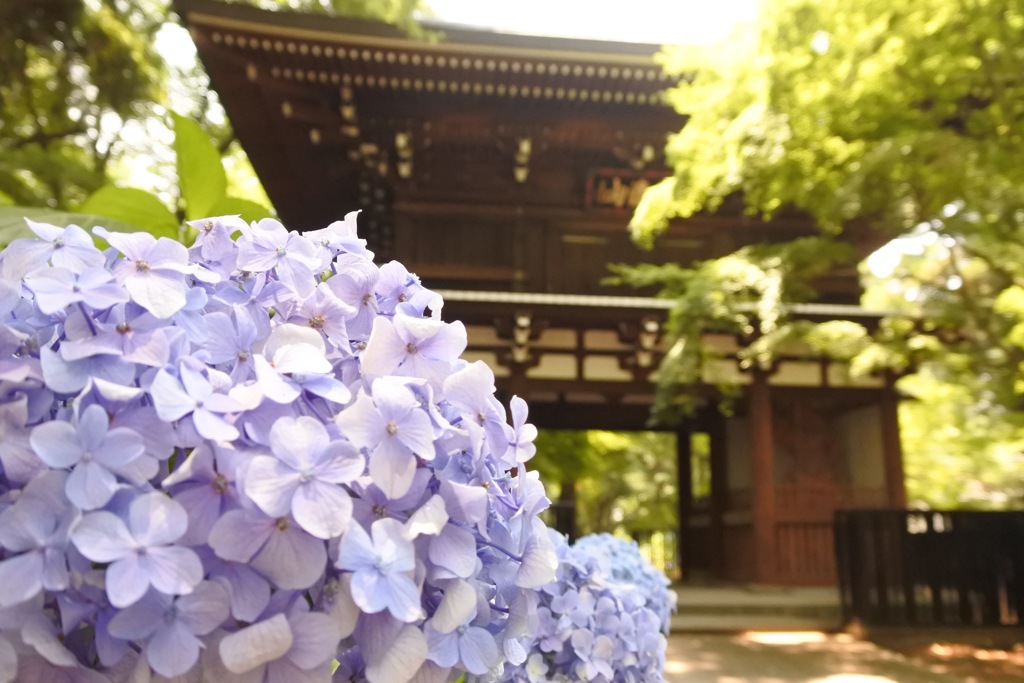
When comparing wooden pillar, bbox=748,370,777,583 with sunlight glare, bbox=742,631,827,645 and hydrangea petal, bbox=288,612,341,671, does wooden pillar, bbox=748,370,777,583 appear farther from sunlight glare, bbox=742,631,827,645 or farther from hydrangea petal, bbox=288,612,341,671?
hydrangea petal, bbox=288,612,341,671

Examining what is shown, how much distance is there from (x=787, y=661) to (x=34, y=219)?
593cm

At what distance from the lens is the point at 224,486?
46cm

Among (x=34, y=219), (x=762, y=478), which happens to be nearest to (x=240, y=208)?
(x=34, y=219)

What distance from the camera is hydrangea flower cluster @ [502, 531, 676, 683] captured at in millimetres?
1140

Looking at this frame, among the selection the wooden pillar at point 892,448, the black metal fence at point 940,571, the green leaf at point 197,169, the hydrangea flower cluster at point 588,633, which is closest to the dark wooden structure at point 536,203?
the wooden pillar at point 892,448

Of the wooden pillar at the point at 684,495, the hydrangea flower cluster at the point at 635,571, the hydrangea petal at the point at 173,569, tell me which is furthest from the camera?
the wooden pillar at the point at 684,495

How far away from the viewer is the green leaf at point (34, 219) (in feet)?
2.56

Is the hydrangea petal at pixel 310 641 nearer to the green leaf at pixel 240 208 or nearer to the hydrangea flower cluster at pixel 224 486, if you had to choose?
the hydrangea flower cluster at pixel 224 486

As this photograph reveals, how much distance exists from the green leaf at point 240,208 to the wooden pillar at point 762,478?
756cm

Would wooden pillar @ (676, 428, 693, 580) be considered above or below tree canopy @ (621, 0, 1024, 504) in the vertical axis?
below

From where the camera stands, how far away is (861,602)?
20.7 ft

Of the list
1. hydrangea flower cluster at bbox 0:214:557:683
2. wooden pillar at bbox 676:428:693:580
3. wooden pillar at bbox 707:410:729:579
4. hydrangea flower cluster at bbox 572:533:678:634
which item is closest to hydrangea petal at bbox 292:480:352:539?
hydrangea flower cluster at bbox 0:214:557:683

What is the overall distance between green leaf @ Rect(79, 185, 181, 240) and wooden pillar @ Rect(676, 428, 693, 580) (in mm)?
10226

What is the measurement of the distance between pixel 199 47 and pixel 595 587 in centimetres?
686
